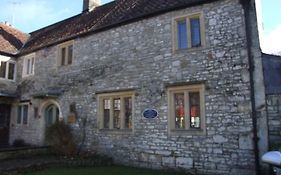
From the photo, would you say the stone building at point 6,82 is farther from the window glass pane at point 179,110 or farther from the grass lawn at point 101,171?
the window glass pane at point 179,110

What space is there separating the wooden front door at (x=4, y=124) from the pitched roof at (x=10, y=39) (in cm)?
354

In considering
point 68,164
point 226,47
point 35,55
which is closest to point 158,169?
point 68,164

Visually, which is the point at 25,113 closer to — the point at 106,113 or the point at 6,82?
the point at 6,82

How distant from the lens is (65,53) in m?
14.5

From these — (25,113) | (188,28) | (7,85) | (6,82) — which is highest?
(188,28)

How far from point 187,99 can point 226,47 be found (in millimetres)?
2194

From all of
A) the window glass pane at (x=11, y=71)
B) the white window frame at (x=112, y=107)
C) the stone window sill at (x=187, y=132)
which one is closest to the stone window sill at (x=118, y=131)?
the white window frame at (x=112, y=107)

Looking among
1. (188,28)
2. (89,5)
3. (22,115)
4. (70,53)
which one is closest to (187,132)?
(188,28)

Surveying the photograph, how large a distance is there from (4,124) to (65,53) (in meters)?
6.71

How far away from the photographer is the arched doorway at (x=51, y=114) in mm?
14648

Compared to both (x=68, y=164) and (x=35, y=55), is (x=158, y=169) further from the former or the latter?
(x=35, y=55)

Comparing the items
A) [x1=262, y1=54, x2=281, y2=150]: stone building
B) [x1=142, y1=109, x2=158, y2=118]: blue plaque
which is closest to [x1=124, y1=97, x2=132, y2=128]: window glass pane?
[x1=142, y1=109, x2=158, y2=118]: blue plaque

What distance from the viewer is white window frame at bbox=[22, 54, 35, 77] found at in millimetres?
16358

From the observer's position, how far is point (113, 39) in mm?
12297
